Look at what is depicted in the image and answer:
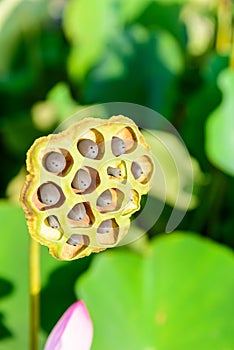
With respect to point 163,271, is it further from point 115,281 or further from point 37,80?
point 37,80

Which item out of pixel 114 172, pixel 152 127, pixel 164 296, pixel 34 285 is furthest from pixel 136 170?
pixel 152 127

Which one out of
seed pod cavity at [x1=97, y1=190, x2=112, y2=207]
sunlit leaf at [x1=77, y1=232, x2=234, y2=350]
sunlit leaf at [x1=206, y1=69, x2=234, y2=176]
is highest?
seed pod cavity at [x1=97, y1=190, x2=112, y2=207]

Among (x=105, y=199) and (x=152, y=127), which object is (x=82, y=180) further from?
(x=152, y=127)

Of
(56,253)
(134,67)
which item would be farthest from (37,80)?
(56,253)

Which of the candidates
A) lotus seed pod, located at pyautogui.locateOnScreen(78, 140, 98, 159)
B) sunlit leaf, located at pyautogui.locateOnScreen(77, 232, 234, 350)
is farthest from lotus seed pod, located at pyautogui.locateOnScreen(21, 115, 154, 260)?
sunlit leaf, located at pyautogui.locateOnScreen(77, 232, 234, 350)

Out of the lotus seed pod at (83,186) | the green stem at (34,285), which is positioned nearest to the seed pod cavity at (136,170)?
the lotus seed pod at (83,186)

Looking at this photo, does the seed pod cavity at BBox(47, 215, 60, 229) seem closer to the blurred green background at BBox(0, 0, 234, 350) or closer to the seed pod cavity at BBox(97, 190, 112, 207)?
the seed pod cavity at BBox(97, 190, 112, 207)
